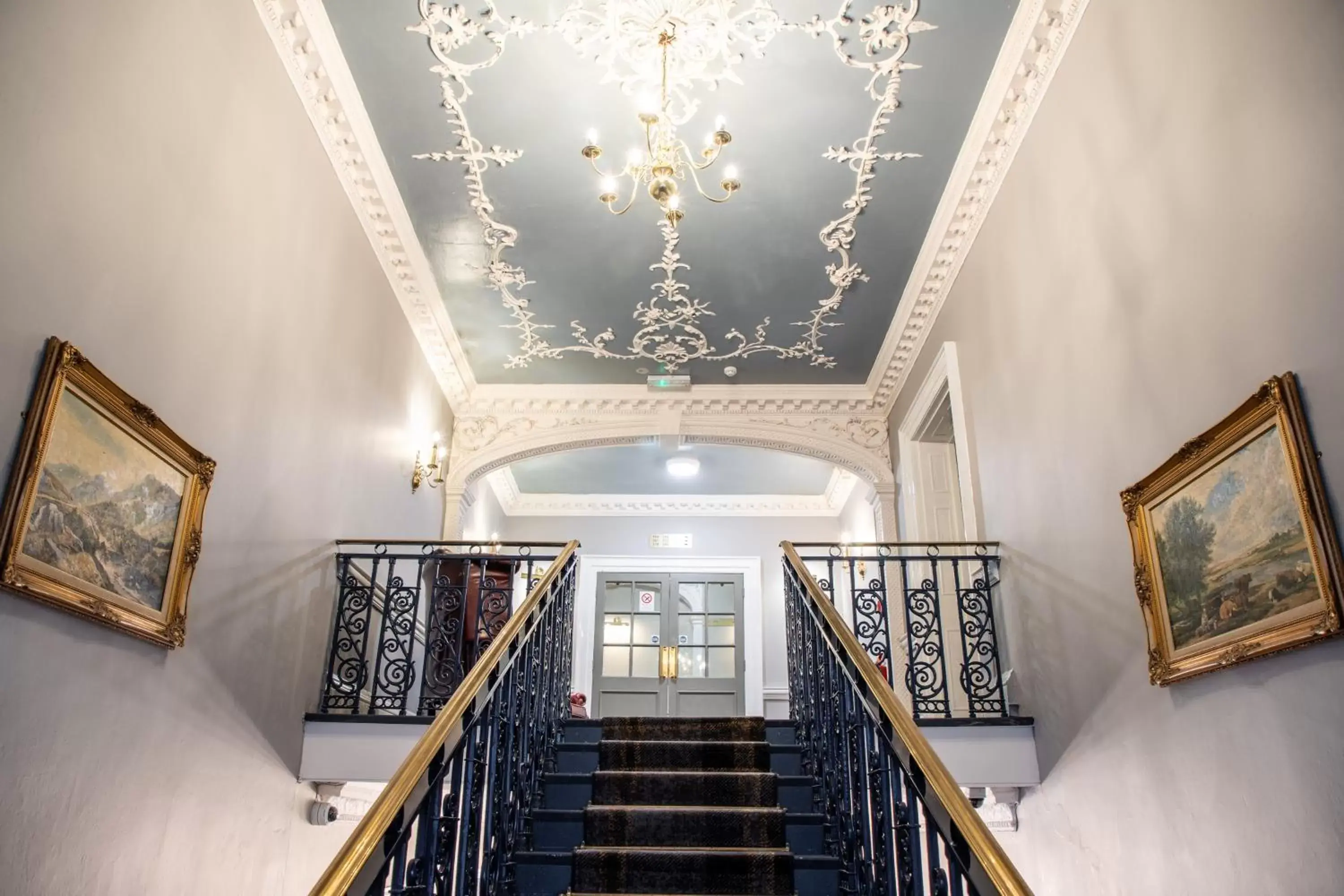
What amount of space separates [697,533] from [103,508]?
9.40 m

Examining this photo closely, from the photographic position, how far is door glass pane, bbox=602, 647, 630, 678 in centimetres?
1194

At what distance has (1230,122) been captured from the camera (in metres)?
3.46

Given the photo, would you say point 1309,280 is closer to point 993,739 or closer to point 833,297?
point 993,739

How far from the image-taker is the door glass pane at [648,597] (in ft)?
40.3

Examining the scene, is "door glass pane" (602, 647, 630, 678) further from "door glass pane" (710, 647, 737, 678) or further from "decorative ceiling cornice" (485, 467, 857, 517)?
"decorative ceiling cornice" (485, 467, 857, 517)

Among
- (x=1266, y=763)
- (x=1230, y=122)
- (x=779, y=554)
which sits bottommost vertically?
(x=1266, y=763)

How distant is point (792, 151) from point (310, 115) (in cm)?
271

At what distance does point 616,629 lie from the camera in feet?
40.0

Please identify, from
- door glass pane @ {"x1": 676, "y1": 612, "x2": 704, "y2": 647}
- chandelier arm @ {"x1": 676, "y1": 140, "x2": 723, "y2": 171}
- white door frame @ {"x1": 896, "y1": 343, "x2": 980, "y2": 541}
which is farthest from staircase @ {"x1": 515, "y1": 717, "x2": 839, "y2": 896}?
door glass pane @ {"x1": 676, "y1": 612, "x2": 704, "y2": 647}

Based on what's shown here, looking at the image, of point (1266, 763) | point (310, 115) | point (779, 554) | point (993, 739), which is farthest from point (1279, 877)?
point (779, 554)

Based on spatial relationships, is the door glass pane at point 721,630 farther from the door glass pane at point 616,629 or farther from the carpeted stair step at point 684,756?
the carpeted stair step at point 684,756

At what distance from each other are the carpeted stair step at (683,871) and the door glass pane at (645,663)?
25.5ft

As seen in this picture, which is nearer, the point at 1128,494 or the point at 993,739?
the point at 1128,494

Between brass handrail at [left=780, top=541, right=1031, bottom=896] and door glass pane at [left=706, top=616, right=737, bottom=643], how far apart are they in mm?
8041
